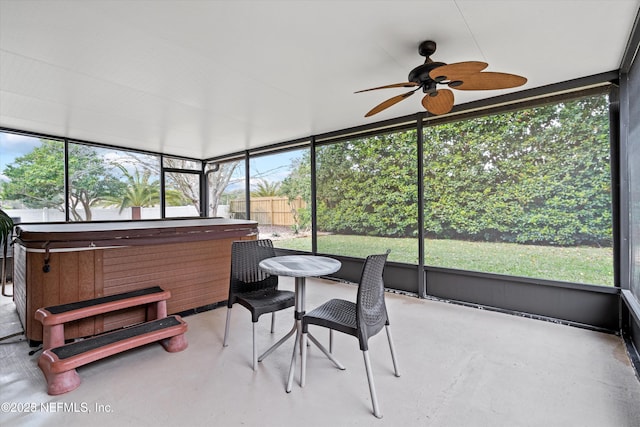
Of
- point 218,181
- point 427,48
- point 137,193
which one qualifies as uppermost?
point 427,48

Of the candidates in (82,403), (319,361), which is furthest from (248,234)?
(82,403)

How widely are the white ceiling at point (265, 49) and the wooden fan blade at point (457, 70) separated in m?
0.37

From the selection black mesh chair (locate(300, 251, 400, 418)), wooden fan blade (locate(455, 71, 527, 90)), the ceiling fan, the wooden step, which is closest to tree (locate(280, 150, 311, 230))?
the ceiling fan

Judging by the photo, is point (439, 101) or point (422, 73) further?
point (439, 101)

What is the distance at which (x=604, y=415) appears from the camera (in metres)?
1.74

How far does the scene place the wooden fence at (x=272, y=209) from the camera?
5.98 metres

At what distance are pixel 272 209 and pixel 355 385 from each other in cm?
463

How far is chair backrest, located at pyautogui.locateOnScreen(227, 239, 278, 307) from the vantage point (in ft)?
8.61

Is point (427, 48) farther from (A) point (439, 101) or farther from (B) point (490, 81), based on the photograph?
(B) point (490, 81)

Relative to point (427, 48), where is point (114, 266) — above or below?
below

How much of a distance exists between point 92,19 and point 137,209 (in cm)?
485

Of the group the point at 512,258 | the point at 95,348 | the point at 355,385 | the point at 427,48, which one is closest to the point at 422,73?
the point at 427,48

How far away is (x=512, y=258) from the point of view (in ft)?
11.4

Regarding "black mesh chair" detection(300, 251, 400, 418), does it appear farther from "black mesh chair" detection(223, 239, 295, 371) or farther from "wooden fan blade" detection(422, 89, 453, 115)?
"wooden fan blade" detection(422, 89, 453, 115)
